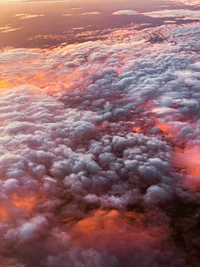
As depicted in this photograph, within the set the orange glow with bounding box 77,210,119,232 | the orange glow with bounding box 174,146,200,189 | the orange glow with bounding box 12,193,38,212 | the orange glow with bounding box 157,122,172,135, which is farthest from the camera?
the orange glow with bounding box 157,122,172,135

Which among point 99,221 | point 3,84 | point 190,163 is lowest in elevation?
point 99,221

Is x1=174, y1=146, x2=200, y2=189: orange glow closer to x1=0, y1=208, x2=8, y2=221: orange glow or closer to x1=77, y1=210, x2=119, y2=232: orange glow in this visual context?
x1=77, y1=210, x2=119, y2=232: orange glow

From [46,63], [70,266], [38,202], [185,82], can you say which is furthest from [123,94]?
[70,266]

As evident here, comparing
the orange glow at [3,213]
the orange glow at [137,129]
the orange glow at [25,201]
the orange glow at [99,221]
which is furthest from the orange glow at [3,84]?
the orange glow at [99,221]

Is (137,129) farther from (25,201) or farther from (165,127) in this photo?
(25,201)

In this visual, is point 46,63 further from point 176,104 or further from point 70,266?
point 70,266

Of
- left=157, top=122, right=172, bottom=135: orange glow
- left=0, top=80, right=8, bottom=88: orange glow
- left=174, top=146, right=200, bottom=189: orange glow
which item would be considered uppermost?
left=0, top=80, right=8, bottom=88: orange glow

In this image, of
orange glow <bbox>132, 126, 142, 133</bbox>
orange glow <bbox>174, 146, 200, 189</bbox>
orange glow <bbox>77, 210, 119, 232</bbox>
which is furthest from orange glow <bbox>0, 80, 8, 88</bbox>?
orange glow <bbox>77, 210, 119, 232</bbox>

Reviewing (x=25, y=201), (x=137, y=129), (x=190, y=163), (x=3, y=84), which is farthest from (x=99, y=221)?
(x=3, y=84)
